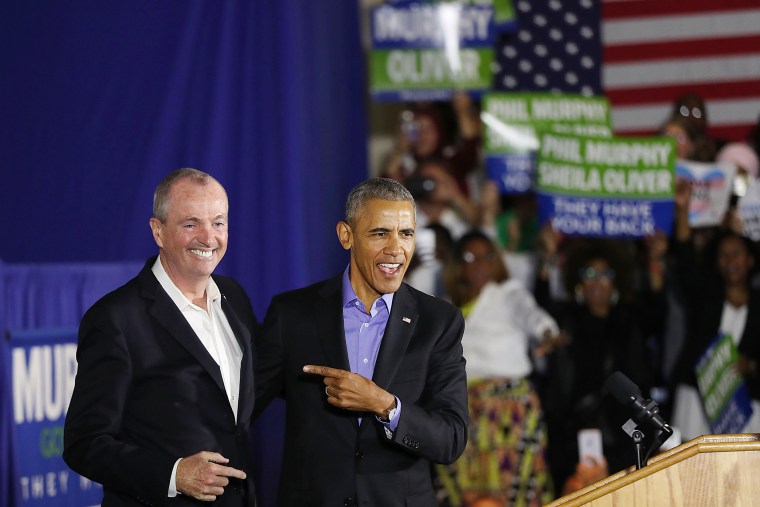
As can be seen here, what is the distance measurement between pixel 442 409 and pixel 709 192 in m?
4.36

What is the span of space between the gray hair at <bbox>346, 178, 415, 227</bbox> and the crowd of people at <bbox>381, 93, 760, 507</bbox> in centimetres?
320

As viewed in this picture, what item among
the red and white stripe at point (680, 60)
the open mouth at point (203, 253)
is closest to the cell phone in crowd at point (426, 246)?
the red and white stripe at point (680, 60)

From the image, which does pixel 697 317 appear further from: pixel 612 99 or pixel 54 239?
pixel 54 239

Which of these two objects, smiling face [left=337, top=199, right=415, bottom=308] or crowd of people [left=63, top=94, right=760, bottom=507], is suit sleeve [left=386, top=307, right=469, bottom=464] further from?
smiling face [left=337, top=199, right=415, bottom=308]

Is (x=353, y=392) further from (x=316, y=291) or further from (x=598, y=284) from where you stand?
(x=598, y=284)

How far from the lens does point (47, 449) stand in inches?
163

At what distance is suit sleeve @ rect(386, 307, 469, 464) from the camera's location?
2.86m

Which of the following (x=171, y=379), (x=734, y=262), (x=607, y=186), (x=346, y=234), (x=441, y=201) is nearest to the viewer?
(x=171, y=379)

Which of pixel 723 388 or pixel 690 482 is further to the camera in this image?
pixel 723 388

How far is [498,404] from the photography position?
612cm

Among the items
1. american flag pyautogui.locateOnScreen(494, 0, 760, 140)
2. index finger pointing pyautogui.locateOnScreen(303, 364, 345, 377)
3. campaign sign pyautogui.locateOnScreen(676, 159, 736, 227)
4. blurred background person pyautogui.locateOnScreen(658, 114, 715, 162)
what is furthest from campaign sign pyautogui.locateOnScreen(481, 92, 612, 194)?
index finger pointing pyautogui.locateOnScreen(303, 364, 345, 377)

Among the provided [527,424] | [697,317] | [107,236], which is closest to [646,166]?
[697,317]

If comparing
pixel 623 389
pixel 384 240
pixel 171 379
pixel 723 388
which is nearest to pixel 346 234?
pixel 384 240

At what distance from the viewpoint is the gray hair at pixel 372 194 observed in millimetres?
2967
